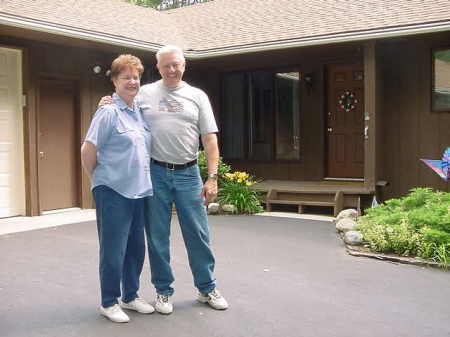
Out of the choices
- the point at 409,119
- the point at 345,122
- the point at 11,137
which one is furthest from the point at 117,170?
the point at 345,122

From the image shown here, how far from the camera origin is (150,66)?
10523mm

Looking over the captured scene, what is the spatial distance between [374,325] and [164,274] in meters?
1.40

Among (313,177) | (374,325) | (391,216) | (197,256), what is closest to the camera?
(374,325)

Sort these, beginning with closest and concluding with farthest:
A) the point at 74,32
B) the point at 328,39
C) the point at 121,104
Result: the point at 121,104
the point at 74,32
the point at 328,39

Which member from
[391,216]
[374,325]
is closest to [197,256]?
[374,325]

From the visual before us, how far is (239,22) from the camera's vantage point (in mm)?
11039

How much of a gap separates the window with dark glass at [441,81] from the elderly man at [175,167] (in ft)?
20.6

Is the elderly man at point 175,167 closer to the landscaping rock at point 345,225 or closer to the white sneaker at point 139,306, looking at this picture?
the white sneaker at point 139,306

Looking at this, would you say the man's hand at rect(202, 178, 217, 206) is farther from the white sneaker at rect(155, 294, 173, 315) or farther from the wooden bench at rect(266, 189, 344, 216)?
the wooden bench at rect(266, 189, 344, 216)

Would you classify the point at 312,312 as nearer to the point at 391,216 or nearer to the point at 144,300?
the point at 144,300

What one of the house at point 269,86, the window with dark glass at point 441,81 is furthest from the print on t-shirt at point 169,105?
the window with dark glass at point 441,81

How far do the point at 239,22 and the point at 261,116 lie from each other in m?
1.87

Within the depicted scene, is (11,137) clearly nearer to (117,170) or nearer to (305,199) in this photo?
(305,199)

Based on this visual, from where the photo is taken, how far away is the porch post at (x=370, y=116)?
8.34 m
